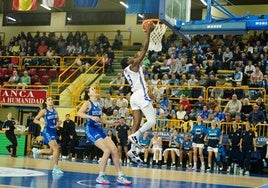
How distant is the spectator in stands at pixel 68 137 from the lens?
2184 cm

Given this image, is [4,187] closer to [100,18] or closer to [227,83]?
[227,83]

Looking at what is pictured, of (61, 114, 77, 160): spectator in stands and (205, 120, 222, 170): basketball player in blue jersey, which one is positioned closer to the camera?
(205, 120, 222, 170): basketball player in blue jersey

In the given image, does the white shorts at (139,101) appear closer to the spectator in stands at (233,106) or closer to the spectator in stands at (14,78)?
the spectator in stands at (233,106)

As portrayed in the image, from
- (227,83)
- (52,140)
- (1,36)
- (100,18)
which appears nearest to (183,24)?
(52,140)

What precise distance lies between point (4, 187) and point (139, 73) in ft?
12.3

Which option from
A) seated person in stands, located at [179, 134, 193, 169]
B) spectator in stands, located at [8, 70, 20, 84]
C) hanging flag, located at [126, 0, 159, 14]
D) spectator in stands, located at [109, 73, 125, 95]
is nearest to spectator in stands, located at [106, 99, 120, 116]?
spectator in stands, located at [109, 73, 125, 95]

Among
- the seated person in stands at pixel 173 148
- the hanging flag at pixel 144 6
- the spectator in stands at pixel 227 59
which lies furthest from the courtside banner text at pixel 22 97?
the spectator in stands at pixel 227 59

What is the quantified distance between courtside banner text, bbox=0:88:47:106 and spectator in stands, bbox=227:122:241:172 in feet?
35.9

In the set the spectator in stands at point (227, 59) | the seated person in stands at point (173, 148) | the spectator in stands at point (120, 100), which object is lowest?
the seated person in stands at point (173, 148)

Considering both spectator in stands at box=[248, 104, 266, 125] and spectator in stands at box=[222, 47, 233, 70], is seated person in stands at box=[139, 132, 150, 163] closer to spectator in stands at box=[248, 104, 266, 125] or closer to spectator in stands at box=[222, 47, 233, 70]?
spectator in stands at box=[248, 104, 266, 125]

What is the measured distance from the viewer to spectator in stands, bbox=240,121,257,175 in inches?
745

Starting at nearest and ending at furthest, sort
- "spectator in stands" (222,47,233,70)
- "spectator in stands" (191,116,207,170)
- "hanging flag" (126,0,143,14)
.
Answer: "spectator in stands" (191,116,207,170) < "spectator in stands" (222,47,233,70) < "hanging flag" (126,0,143,14)

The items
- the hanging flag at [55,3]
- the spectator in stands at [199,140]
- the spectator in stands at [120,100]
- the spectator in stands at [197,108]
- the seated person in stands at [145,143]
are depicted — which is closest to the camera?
the spectator in stands at [199,140]

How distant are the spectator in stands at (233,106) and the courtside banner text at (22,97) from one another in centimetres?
1015
